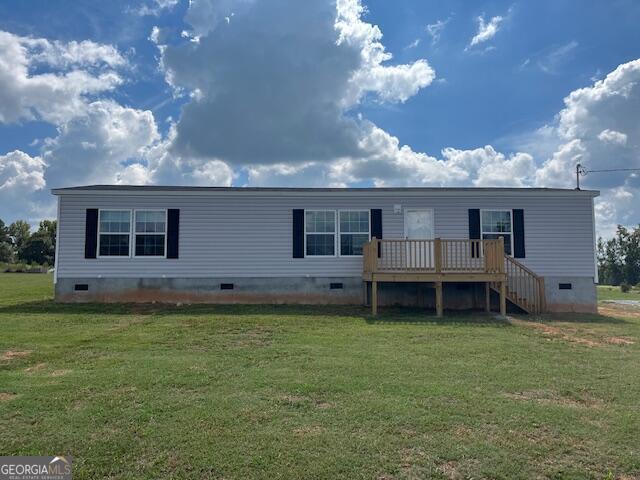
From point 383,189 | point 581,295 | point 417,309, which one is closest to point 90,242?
point 383,189

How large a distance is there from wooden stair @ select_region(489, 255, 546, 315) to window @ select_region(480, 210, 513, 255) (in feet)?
2.89

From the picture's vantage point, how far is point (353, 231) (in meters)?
13.1

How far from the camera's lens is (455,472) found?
3227 millimetres

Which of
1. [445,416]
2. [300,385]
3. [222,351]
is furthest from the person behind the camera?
[222,351]

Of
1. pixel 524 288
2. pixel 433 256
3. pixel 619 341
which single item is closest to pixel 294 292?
pixel 433 256

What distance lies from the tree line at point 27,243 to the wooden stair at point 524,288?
119 feet

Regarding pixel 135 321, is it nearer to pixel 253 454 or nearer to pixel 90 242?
pixel 90 242

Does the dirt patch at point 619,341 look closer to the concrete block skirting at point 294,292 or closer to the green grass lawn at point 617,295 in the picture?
the concrete block skirting at point 294,292

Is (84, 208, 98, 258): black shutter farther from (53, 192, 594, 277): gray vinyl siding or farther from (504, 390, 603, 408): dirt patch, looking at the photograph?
(504, 390, 603, 408): dirt patch

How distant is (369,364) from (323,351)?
0.98 meters

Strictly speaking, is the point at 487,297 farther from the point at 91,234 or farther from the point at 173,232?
the point at 91,234

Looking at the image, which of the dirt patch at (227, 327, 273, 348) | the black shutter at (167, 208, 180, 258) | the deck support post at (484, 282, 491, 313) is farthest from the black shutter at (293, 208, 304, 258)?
the deck support post at (484, 282, 491, 313)

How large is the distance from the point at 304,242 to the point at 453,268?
164 inches

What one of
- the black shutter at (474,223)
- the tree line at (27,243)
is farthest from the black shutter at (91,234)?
the tree line at (27,243)
